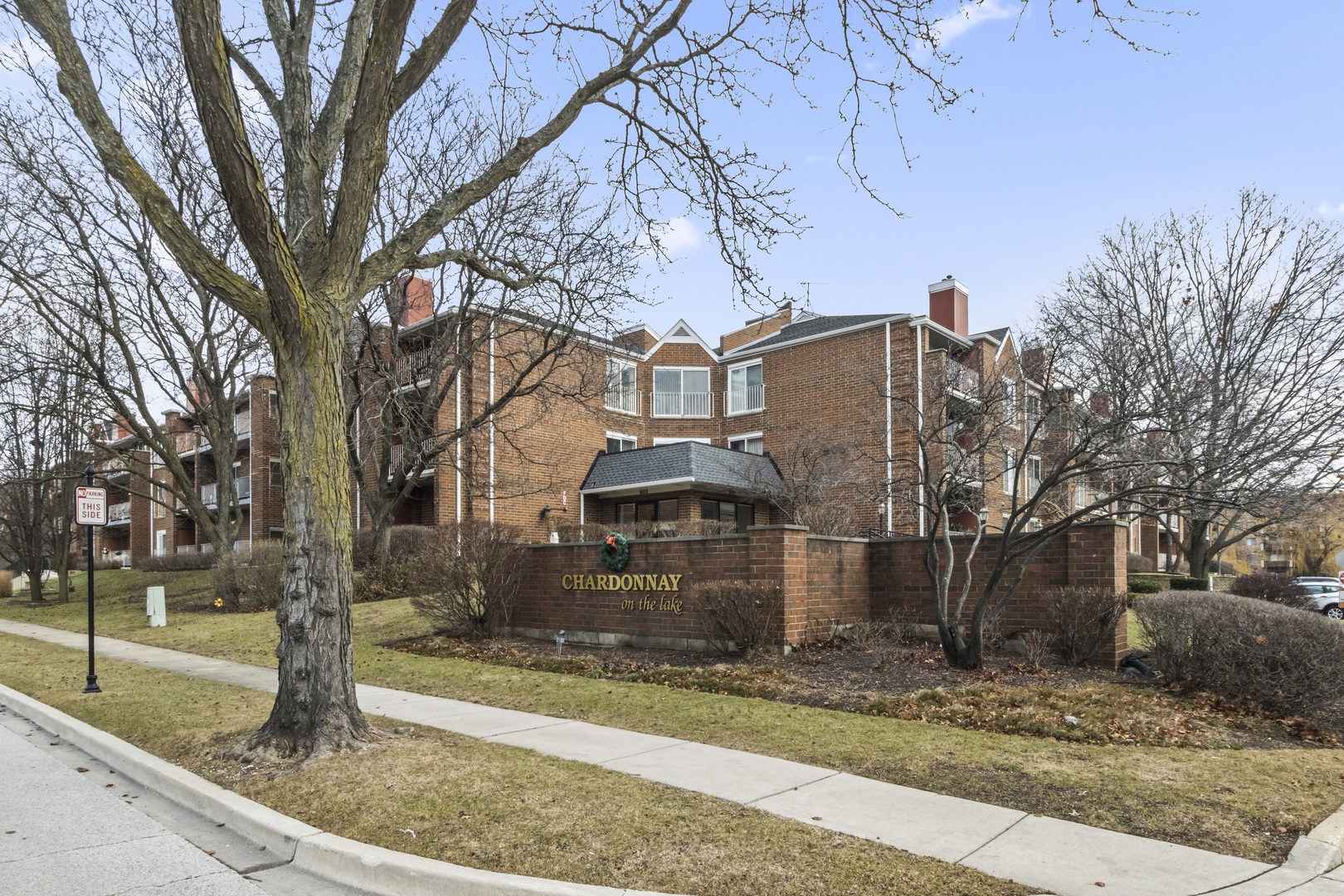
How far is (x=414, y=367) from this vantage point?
2102 cm

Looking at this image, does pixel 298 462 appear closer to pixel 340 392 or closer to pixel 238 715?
pixel 340 392

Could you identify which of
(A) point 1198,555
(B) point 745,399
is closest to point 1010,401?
(A) point 1198,555

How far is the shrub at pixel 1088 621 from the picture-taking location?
1134cm

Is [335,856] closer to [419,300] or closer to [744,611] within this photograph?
[744,611]

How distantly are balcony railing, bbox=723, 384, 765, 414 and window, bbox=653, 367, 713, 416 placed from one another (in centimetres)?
84

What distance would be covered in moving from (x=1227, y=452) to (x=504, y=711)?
828cm

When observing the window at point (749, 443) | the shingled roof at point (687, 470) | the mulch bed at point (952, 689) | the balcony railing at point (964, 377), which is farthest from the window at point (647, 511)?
the mulch bed at point (952, 689)

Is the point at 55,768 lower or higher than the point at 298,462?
lower

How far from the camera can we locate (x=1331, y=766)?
682cm

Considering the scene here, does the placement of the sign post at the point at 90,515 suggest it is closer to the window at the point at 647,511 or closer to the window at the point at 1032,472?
the window at the point at 647,511

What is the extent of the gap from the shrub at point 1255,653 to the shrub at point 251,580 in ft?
61.7

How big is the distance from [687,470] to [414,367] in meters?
9.16

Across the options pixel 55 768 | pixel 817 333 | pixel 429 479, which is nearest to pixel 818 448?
pixel 817 333

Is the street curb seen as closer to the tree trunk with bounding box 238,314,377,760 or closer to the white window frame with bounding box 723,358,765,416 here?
the tree trunk with bounding box 238,314,377,760
